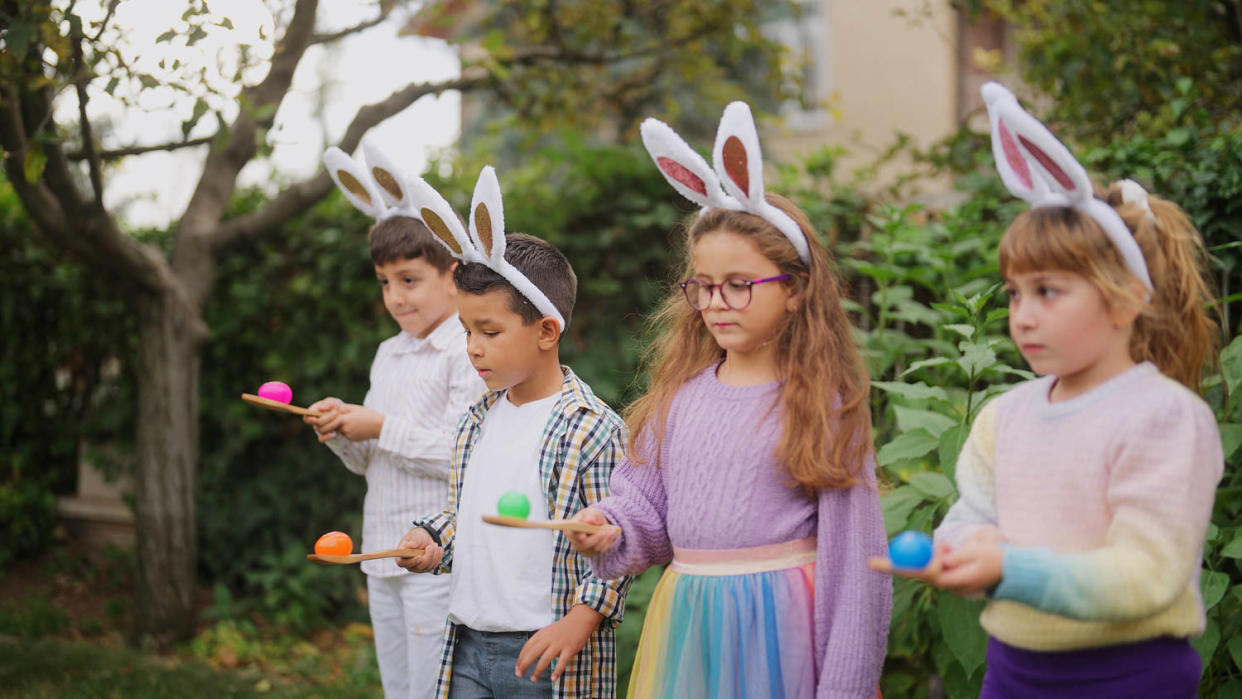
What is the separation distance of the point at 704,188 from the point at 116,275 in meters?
3.39

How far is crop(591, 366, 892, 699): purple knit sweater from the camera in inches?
70.6

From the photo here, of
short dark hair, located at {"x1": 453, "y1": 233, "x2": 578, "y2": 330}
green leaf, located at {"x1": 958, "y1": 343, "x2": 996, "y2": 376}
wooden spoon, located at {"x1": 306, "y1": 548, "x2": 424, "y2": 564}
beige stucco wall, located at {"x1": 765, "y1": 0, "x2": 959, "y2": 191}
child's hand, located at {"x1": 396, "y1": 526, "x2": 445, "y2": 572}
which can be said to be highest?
beige stucco wall, located at {"x1": 765, "y1": 0, "x2": 959, "y2": 191}

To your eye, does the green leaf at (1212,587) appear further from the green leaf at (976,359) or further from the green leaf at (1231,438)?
the green leaf at (976,359)

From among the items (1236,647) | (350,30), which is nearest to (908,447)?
(1236,647)

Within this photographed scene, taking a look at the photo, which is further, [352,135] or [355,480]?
[355,480]

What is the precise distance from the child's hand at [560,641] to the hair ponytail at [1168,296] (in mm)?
1082

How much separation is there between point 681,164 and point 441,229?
587mm

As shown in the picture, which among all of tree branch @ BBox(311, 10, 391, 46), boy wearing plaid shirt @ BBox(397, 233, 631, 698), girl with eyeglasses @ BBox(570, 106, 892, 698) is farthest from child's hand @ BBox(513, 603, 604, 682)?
tree branch @ BBox(311, 10, 391, 46)

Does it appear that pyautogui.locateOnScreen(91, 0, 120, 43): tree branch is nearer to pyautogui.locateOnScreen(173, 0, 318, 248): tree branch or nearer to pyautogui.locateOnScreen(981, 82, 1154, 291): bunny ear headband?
pyautogui.locateOnScreen(173, 0, 318, 248): tree branch

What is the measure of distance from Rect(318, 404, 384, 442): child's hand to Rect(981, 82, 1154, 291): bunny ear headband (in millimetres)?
1642

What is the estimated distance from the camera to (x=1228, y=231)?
297cm

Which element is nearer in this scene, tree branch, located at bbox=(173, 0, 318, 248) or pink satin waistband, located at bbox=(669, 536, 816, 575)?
pink satin waistband, located at bbox=(669, 536, 816, 575)

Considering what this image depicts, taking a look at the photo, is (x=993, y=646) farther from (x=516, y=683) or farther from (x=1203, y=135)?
(x=1203, y=135)

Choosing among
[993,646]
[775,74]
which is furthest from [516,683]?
[775,74]
